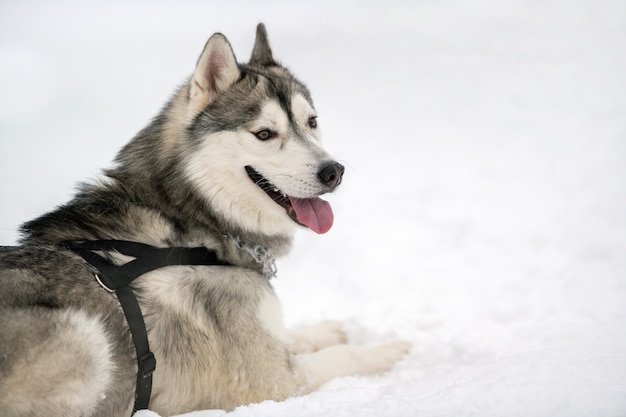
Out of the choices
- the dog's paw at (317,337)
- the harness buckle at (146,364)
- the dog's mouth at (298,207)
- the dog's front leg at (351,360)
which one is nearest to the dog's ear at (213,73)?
the dog's mouth at (298,207)

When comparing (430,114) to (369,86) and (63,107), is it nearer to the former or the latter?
(369,86)

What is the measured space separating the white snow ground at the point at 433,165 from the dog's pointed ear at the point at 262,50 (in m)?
1.96

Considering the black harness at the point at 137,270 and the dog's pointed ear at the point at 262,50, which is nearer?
the black harness at the point at 137,270

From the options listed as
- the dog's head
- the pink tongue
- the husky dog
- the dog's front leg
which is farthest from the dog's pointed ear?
the dog's front leg

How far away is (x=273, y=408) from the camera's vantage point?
254cm

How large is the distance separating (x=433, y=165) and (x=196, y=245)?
4759 millimetres

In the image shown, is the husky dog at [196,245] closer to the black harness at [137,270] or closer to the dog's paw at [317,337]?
the black harness at [137,270]

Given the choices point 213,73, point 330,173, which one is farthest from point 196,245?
point 213,73

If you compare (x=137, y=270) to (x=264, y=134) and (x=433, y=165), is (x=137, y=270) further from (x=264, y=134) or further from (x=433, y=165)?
(x=433, y=165)

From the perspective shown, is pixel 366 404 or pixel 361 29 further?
pixel 361 29

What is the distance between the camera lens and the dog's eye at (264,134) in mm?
2977

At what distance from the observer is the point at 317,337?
3.87m

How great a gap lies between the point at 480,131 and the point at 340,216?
280 centimetres

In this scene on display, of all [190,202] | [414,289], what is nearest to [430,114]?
[414,289]
